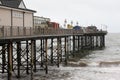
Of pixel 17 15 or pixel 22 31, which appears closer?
pixel 22 31

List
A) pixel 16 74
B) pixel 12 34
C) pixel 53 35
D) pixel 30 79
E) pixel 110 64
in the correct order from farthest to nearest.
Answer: pixel 110 64
pixel 53 35
pixel 16 74
pixel 30 79
pixel 12 34

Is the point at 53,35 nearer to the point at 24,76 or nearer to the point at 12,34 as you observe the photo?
the point at 24,76

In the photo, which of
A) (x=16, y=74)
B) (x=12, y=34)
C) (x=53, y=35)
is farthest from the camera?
(x=53, y=35)

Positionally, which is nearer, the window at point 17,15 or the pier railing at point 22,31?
the pier railing at point 22,31

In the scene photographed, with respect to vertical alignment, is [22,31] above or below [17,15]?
below

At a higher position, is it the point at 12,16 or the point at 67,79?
the point at 12,16

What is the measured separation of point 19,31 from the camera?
26031mm

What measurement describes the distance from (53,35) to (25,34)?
8532mm

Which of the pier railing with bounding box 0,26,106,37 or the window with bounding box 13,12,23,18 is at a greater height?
the window with bounding box 13,12,23,18

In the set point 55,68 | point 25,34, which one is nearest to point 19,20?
point 25,34

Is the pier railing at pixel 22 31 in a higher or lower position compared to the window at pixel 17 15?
lower

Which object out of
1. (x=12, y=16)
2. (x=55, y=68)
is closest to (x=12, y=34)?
(x=12, y=16)

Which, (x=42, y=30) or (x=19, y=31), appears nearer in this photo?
(x=19, y=31)

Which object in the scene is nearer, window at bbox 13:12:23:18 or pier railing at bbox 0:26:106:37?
pier railing at bbox 0:26:106:37
